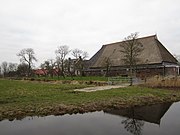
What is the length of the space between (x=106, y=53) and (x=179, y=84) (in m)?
33.9

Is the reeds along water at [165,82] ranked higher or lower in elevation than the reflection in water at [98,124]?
higher

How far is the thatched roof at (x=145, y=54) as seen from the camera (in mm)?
43188

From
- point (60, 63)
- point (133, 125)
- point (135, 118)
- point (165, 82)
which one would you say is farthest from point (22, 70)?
point (133, 125)

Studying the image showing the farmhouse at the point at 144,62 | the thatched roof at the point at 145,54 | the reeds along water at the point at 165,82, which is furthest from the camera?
the thatched roof at the point at 145,54

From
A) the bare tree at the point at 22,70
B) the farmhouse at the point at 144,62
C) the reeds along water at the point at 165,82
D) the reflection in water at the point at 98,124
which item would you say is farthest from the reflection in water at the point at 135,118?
the bare tree at the point at 22,70

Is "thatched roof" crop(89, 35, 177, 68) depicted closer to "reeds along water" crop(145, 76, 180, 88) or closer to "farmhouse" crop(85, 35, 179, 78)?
"farmhouse" crop(85, 35, 179, 78)

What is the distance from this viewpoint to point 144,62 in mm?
44250

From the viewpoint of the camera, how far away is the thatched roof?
4319cm

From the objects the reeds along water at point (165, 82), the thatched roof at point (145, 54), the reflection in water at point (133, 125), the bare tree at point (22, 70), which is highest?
the thatched roof at point (145, 54)

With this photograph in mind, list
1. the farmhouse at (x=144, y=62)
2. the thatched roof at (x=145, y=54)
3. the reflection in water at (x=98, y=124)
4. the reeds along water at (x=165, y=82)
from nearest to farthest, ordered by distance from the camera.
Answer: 1. the reflection in water at (x=98, y=124)
2. the reeds along water at (x=165, y=82)
3. the farmhouse at (x=144, y=62)
4. the thatched roof at (x=145, y=54)

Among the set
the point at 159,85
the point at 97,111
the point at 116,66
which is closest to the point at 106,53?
the point at 116,66

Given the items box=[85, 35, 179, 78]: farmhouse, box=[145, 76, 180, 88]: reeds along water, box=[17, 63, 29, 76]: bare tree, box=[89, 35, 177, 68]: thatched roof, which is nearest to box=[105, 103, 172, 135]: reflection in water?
box=[145, 76, 180, 88]: reeds along water

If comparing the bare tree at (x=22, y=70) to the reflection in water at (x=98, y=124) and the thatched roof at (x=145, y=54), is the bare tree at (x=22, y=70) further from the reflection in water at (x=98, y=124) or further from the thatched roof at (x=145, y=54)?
the reflection in water at (x=98, y=124)

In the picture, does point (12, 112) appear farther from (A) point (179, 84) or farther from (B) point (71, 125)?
(A) point (179, 84)
